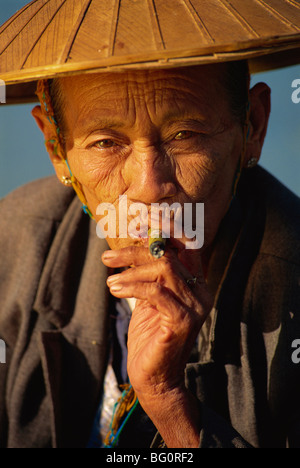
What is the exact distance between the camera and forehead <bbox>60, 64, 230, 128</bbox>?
1.56 meters

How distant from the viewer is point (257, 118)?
1.99m

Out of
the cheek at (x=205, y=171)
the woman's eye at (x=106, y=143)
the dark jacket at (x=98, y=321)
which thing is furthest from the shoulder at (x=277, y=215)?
the woman's eye at (x=106, y=143)

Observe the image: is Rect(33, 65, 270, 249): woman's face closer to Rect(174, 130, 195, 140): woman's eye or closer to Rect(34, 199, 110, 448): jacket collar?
Rect(174, 130, 195, 140): woman's eye

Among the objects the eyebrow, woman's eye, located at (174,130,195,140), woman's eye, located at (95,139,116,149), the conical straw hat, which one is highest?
the conical straw hat

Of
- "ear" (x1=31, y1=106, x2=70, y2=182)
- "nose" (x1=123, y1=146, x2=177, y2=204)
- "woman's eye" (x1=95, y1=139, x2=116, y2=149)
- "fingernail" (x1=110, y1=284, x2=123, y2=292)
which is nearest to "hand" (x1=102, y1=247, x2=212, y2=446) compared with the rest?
"fingernail" (x1=110, y1=284, x2=123, y2=292)

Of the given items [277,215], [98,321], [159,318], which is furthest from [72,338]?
[277,215]

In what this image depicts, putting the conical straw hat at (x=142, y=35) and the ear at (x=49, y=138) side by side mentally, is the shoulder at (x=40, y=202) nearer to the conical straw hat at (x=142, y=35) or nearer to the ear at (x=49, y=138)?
the ear at (x=49, y=138)

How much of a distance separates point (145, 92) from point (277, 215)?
0.91 metres

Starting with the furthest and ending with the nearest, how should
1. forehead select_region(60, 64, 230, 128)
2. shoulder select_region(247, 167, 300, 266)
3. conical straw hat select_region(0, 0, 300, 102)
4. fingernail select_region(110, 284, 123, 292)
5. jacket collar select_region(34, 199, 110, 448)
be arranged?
jacket collar select_region(34, 199, 110, 448)
shoulder select_region(247, 167, 300, 266)
forehead select_region(60, 64, 230, 128)
fingernail select_region(110, 284, 123, 292)
conical straw hat select_region(0, 0, 300, 102)

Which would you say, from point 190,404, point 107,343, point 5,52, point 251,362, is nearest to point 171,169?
point 5,52

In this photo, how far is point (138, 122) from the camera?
1.57 meters

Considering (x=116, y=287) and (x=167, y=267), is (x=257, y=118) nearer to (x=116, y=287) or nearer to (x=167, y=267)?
(x=167, y=267)

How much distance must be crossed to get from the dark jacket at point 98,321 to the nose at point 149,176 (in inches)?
24.5

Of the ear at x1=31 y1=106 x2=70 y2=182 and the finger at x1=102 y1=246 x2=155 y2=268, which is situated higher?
the ear at x1=31 y1=106 x2=70 y2=182
